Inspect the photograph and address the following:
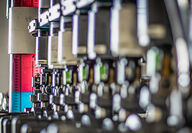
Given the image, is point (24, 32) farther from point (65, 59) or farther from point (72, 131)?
point (72, 131)

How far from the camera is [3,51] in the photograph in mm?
10570

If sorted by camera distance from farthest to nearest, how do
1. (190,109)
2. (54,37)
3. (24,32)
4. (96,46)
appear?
(24,32) < (54,37) < (96,46) < (190,109)

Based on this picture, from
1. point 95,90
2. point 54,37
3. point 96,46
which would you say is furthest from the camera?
point 54,37

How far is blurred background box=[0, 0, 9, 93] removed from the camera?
10.4 metres

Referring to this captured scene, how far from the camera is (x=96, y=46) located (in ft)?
8.58

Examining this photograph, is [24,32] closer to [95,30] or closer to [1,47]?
[1,47]

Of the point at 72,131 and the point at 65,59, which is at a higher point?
the point at 65,59

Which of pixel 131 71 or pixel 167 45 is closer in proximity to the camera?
pixel 167 45

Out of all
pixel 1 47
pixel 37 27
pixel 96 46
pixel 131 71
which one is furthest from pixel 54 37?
pixel 1 47

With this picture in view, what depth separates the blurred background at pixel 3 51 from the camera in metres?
10.4

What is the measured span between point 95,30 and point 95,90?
1.21 feet

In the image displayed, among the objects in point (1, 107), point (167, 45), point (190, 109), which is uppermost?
point (167, 45)

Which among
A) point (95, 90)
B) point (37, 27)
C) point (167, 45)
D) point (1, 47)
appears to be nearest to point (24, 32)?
point (37, 27)

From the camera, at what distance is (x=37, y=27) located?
15.5 feet
